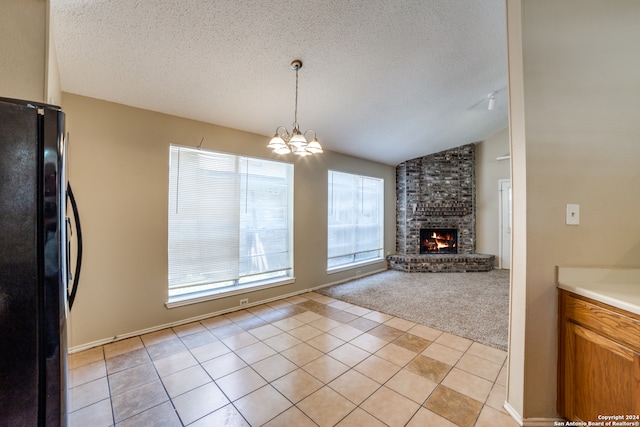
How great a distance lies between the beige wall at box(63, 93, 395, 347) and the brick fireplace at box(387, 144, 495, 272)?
4.47 meters

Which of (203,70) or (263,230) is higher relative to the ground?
(203,70)

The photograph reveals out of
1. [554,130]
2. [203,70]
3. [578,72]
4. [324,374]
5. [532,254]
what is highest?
[203,70]

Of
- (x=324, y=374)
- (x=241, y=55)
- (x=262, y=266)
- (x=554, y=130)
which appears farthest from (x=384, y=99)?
(x=324, y=374)

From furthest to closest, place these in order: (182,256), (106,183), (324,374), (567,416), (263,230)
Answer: (263,230) < (182,256) < (106,183) < (324,374) < (567,416)

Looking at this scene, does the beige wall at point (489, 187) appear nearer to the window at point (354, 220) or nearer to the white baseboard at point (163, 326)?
the window at point (354, 220)

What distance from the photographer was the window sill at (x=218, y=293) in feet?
10.1

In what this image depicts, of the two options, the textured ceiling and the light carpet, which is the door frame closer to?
the light carpet

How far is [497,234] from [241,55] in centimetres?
665

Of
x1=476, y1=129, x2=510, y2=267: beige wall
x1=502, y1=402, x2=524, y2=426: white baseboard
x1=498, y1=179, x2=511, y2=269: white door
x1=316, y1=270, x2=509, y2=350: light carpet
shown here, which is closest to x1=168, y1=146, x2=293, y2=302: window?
x1=316, y1=270, x2=509, y2=350: light carpet

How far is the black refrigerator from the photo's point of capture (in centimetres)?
76

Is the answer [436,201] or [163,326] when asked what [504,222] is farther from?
[163,326]

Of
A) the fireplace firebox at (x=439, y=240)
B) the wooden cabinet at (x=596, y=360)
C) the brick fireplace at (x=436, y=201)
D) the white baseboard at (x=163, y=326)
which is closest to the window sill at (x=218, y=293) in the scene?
the white baseboard at (x=163, y=326)

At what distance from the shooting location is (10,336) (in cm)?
76

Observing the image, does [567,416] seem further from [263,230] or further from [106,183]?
[106,183]
